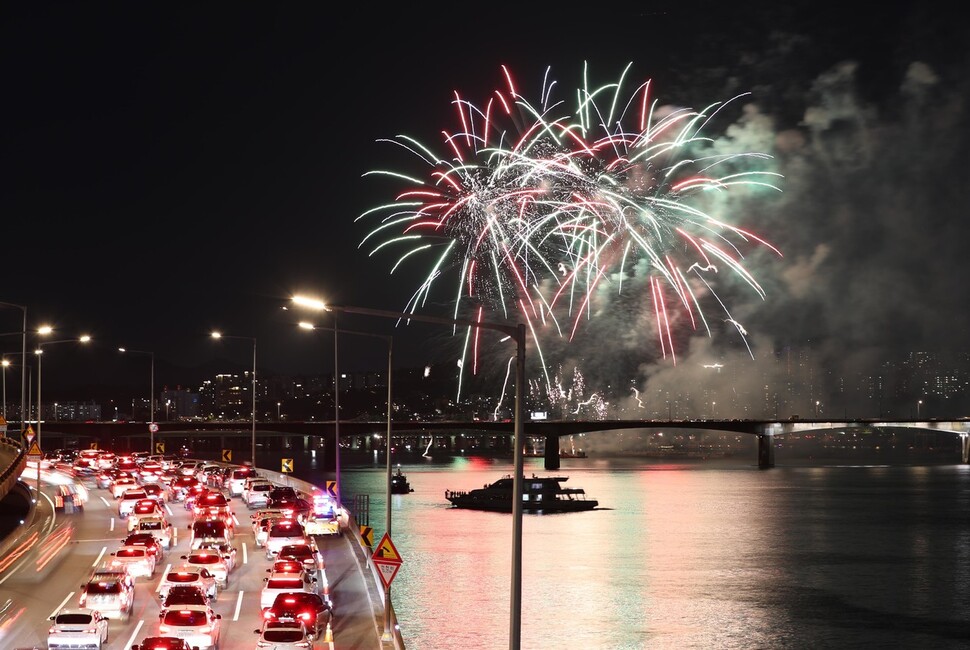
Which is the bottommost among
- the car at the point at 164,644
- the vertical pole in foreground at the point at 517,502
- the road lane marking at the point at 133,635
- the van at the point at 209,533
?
the road lane marking at the point at 133,635

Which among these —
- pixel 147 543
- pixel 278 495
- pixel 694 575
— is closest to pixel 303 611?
pixel 147 543

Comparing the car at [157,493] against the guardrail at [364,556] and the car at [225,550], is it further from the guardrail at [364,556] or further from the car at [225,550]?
the car at [225,550]

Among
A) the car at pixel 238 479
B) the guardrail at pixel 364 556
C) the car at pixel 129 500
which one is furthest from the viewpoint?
the car at pixel 238 479

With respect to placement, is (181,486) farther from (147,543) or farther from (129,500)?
(147,543)

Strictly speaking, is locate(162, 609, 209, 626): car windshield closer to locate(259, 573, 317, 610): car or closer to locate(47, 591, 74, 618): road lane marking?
locate(259, 573, 317, 610): car

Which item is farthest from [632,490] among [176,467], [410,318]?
[410,318]

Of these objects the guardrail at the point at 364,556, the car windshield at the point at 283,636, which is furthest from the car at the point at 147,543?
the car windshield at the point at 283,636

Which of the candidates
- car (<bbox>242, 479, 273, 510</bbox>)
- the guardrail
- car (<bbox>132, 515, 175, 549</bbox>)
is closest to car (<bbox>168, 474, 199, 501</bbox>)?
car (<bbox>242, 479, 273, 510</bbox>)
